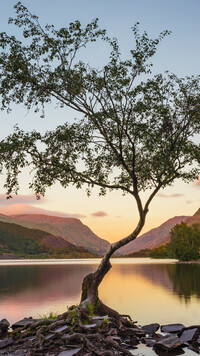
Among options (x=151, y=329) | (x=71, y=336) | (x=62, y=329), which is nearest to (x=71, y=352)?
(x=71, y=336)

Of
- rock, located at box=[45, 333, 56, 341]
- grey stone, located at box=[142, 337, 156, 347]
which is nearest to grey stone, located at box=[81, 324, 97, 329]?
rock, located at box=[45, 333, 56, 341]

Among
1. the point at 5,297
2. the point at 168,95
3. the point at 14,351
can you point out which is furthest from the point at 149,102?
the point at 5,297

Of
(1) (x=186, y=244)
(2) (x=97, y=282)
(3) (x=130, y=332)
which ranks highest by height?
(1) (x=186, y=244)

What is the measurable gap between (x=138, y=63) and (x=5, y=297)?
27.1 meters

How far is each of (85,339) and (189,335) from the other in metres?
5.37

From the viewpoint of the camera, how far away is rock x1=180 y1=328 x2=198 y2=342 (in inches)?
682

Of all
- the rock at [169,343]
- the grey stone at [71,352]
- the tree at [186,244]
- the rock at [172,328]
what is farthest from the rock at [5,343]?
the tree at [186,244]

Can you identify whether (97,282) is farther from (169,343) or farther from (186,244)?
(186,244)

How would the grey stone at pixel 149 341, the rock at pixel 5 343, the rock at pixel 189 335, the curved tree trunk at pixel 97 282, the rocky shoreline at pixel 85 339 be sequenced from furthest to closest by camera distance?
the curved tree trunk at pixel 97 282
the rock at pixel 189 335
the grey stone at pixel 149 341
the rock at pixel 5 343
the rocky shoreline at pixel 85 339

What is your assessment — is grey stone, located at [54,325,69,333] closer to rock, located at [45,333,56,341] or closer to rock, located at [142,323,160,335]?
rock, located at [45,333,56,341]

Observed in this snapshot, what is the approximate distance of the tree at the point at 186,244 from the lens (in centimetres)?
13525

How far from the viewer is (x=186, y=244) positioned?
446 ft

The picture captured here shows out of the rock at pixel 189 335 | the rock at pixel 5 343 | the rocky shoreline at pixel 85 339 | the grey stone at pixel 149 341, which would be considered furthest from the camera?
the rock at pixel 189 335

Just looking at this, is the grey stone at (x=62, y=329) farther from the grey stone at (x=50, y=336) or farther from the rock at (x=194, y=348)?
the rock at (x=194, y=348)
